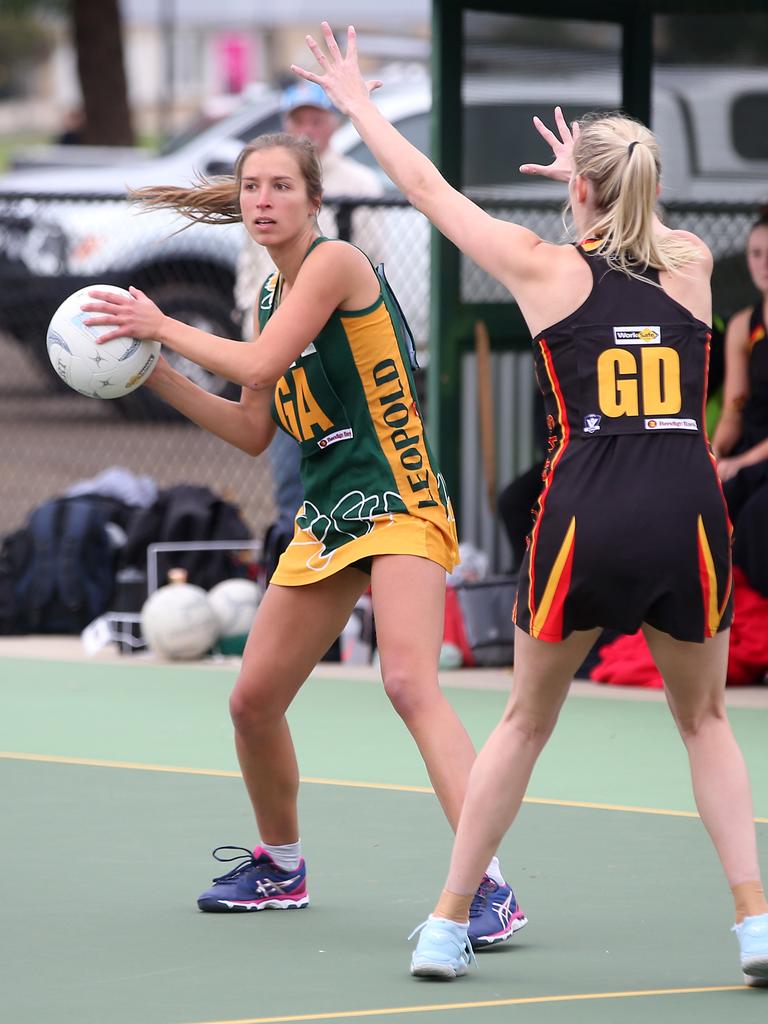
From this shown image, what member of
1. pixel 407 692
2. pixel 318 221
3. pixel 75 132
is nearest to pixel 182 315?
pixel 318 221

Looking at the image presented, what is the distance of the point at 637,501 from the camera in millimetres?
4512

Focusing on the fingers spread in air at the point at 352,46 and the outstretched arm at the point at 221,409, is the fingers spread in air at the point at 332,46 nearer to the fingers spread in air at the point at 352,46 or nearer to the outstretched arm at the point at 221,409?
the fingers spread in air at the point at 352,46

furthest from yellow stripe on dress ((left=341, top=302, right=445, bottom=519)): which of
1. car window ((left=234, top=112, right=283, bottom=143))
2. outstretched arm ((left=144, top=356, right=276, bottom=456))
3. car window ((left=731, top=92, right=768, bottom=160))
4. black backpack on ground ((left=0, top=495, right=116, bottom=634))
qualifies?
car window ((left=234, top=112, right=283, bottom=143))

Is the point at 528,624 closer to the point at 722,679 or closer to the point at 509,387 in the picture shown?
the point at 722,679

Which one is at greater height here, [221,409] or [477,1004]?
[221,409]

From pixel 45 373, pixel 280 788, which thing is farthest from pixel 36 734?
pixel 45 373

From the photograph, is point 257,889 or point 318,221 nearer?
point 257,889

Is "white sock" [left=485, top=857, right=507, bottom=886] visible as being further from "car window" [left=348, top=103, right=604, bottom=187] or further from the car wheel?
the car wheel

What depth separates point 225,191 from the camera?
552 centimetres

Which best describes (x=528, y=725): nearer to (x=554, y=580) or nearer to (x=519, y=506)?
(x=554, y=580)

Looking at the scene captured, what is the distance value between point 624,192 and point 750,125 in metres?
6.74

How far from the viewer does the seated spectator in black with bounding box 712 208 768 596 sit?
29.5 feet

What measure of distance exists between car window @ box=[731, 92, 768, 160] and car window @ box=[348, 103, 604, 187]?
1.19 metres

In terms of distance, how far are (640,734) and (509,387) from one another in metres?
2.97
